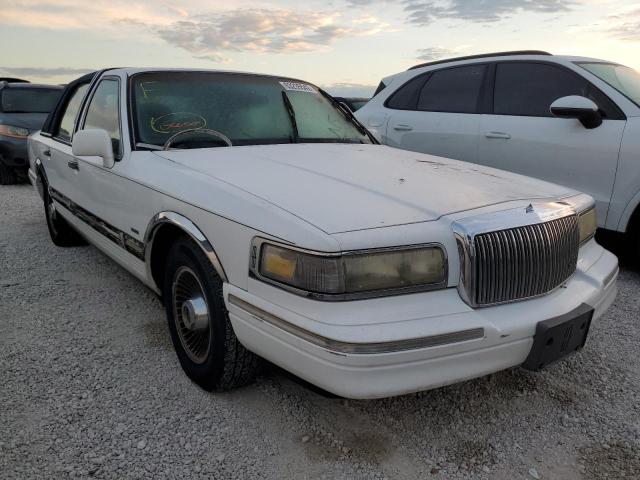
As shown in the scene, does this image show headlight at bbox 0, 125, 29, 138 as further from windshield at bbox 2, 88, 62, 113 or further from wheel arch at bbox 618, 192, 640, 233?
wheel arch at bbox 618, 192, 640, 233

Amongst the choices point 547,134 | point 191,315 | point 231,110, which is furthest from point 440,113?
point 191,315

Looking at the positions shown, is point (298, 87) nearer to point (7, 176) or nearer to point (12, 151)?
point (12, 151)

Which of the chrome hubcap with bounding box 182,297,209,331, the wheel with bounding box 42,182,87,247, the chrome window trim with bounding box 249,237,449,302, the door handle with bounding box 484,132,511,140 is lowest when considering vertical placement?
the wheel with bounding box 42,182,87,247

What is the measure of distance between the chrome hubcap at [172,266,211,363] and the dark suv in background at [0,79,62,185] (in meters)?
7.17

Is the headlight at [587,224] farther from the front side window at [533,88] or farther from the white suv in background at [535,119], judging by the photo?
the front side window at [533,88]

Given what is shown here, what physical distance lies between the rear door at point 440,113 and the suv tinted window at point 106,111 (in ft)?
9.71

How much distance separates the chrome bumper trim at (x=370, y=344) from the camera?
1.76 m

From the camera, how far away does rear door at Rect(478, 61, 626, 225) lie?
13.5 feet

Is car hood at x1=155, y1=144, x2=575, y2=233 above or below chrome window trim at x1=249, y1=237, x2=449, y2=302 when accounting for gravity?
above

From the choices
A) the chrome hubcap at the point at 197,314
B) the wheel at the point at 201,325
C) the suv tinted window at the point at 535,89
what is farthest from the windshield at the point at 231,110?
the suv tinted window at the point at 535,89

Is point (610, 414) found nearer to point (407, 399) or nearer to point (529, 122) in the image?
point (407, 399)

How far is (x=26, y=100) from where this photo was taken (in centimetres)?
902

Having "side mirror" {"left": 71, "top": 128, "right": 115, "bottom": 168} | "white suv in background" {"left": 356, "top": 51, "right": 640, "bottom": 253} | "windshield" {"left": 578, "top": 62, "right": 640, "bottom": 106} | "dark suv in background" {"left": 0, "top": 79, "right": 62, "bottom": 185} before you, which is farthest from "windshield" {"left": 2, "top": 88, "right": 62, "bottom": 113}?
"windshield" {"left": 578, "top": 62, "right": 640, "bottom": 106}

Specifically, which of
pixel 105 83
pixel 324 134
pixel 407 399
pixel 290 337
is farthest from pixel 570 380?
pixel 105 83
